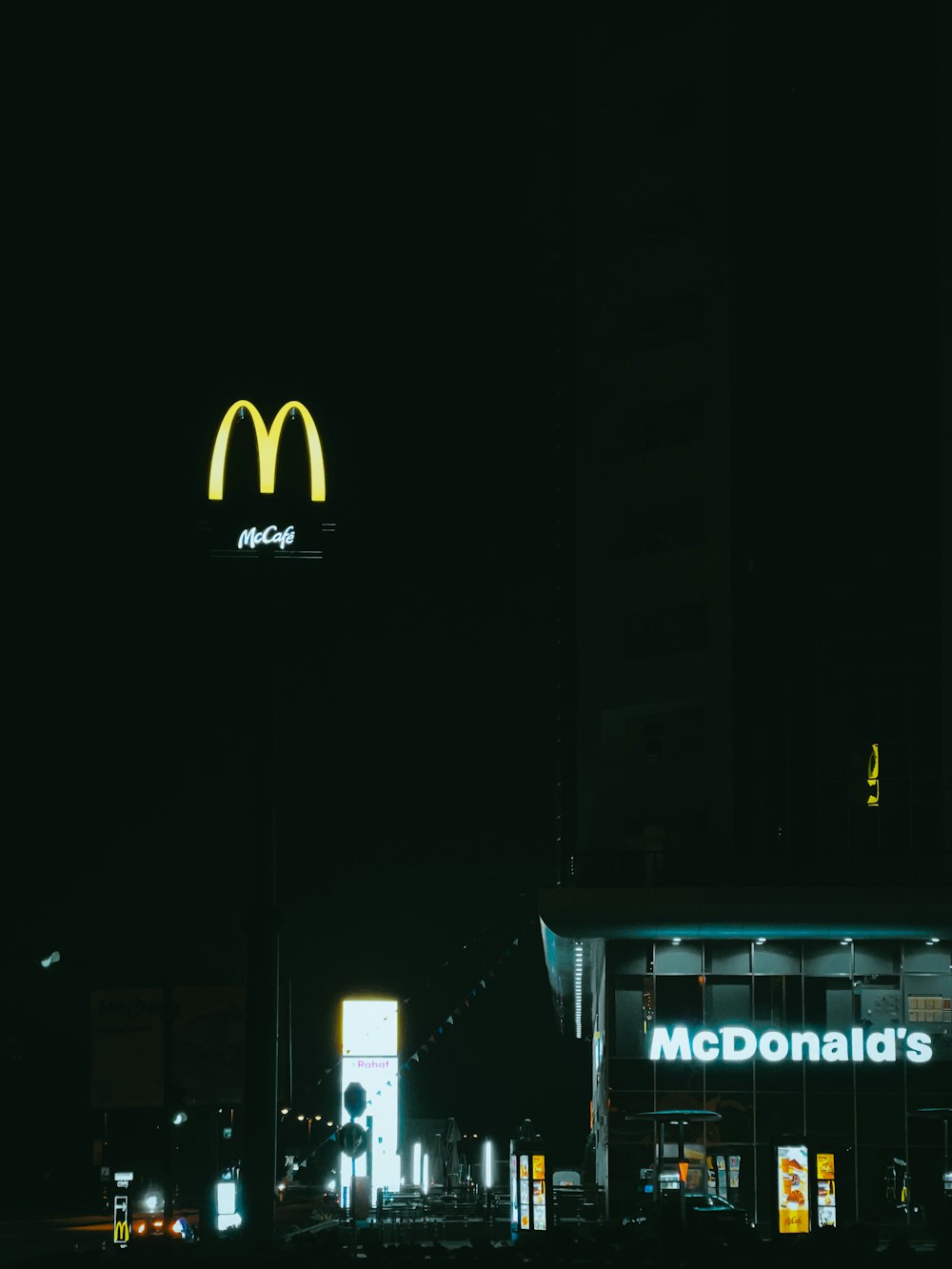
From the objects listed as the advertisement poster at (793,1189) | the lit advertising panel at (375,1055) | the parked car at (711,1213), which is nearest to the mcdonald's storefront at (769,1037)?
the parked car at (711,1213)

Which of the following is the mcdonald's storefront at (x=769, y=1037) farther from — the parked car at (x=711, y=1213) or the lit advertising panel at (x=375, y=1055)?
the lit advertising panel at (x=375, y=1055)

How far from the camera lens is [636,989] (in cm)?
4688

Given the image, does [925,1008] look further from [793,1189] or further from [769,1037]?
[793,1189]

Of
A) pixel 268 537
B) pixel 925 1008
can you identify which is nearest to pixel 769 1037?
pixel 925 1008

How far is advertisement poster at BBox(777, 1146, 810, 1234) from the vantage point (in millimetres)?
37750

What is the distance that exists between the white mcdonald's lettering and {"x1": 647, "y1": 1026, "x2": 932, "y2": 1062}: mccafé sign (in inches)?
646

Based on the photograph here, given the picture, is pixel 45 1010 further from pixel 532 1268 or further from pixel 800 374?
pixel 532 1268

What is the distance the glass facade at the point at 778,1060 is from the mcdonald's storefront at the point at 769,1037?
0.04 m

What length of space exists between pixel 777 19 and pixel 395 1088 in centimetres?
3750

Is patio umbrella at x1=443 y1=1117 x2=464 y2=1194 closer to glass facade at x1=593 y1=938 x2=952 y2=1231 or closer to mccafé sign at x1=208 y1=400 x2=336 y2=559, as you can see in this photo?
glass facade at x1=593 y1=938 x2=952 y2=1231

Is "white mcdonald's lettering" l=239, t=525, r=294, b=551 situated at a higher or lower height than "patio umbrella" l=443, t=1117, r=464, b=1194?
higher

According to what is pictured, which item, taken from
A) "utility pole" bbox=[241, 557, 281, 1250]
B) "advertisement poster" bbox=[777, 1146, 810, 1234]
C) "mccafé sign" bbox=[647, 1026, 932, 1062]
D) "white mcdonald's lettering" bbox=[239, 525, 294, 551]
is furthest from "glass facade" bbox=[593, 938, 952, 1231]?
"white mcdonald's lettering" bbox=[239, 525, 294, 551]

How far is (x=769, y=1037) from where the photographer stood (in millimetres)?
46250

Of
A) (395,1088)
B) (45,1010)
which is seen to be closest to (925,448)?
Result: (395,1088)
